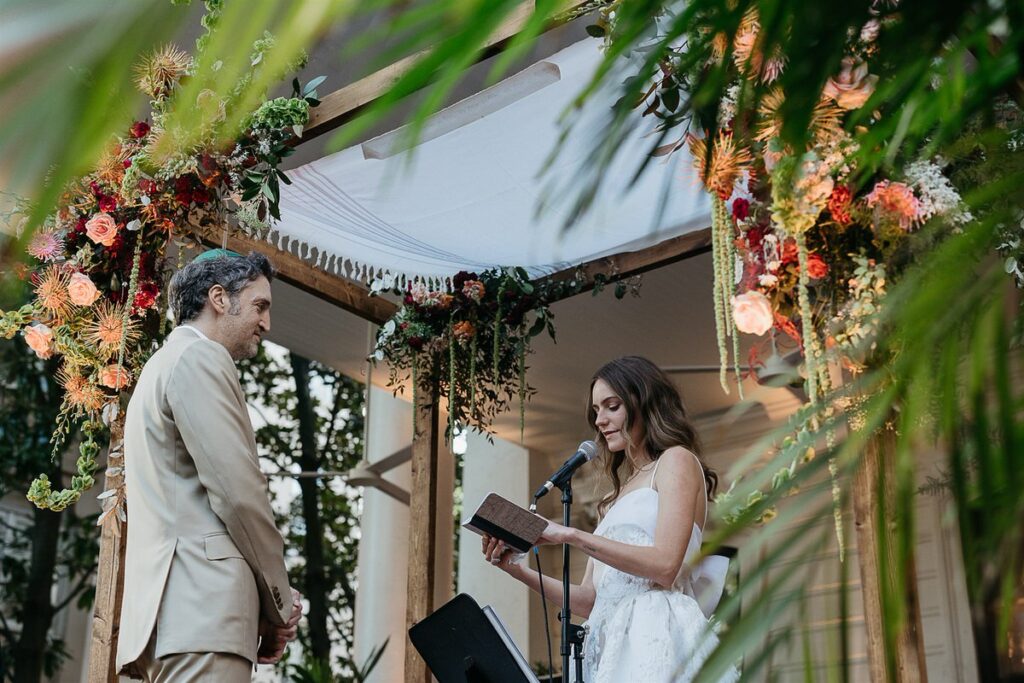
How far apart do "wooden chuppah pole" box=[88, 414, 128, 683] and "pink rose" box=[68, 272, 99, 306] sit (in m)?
0.36

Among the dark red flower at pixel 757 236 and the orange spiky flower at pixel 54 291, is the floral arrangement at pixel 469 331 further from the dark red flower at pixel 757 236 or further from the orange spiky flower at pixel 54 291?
the dark red flower at pixel 757 236

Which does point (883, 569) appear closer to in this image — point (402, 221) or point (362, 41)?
point (362, 41)

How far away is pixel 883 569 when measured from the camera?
0.32 meters

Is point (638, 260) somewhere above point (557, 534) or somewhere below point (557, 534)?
above

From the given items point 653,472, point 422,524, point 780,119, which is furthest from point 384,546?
point 780,119

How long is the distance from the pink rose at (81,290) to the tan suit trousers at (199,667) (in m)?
1.49

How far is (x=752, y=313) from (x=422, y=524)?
2.22 metres

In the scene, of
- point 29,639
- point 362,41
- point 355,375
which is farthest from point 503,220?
point 29,639

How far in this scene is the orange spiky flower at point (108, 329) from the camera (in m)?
3.51

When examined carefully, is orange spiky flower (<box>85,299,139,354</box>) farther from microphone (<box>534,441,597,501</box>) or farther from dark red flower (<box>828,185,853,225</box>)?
dark red flower (<box>828,185,853,225</box>)

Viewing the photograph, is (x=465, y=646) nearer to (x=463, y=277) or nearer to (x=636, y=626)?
(x=636, y=626)

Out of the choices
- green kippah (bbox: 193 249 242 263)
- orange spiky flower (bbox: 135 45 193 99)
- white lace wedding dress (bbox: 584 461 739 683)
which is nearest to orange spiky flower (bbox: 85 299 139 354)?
green kippah (bbox: 193 249 242 263)

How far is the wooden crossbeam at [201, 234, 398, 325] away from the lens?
15.3 ft

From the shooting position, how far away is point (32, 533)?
1015 centimetres
